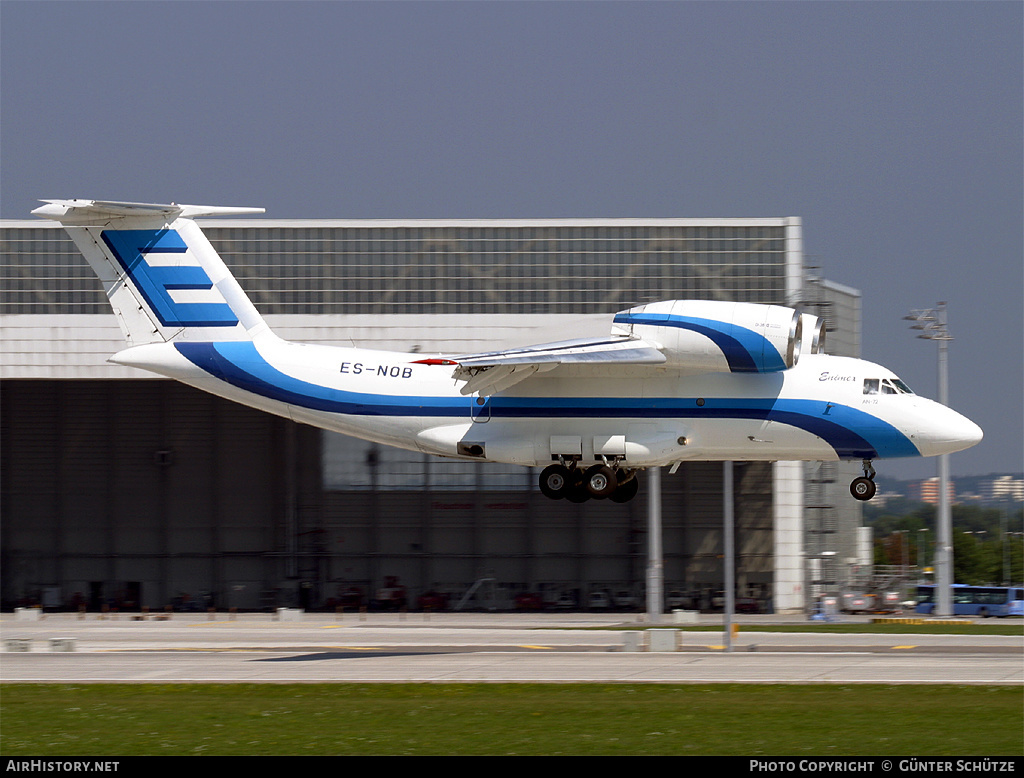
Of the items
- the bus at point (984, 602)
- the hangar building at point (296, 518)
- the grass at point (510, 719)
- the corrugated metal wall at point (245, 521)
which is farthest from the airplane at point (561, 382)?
the bus at point (984, 602)

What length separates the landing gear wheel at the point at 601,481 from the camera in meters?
25.9

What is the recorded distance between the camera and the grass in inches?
735

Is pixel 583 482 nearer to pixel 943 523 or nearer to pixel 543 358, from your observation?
pixel 543 358

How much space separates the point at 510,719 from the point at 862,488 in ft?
30.5

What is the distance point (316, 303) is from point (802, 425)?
31914 millimetres

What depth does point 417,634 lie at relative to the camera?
138 feet

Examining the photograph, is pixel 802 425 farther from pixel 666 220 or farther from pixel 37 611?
pixel 37 611

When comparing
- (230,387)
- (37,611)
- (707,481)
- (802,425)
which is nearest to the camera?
(802,425)

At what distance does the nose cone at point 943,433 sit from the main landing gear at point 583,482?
5896 mm

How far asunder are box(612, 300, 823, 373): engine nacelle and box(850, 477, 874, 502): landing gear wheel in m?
2.97

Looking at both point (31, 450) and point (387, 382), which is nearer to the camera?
point (387, 382)

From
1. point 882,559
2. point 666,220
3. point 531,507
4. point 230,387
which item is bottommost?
point 882,559

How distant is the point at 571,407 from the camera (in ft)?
85.3
